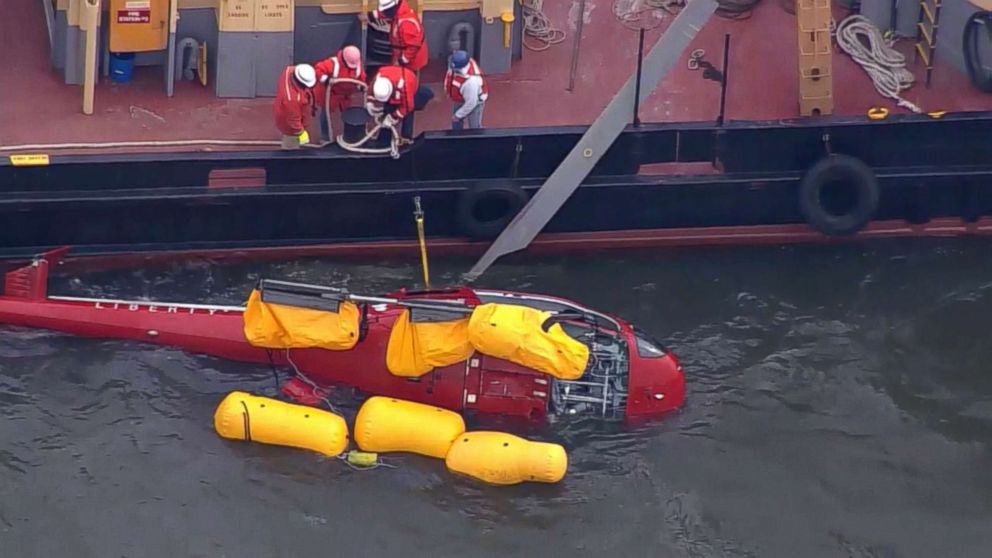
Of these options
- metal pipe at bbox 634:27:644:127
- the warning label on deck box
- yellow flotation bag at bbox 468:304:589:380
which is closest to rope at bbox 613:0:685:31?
metal pipe at bbox 634:27:644:127

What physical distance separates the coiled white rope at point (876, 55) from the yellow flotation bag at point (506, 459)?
451 cm

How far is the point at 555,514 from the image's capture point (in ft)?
37.5

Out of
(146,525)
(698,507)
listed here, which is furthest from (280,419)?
(698,507)

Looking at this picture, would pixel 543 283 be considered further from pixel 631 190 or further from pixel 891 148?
pixel 891 148

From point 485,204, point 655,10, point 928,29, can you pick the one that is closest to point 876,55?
point 928,29

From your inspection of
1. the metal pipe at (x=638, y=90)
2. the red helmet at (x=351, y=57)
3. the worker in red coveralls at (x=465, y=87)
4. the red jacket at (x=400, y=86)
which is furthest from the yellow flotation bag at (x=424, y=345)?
the metal pipe at (x=638, y=90)

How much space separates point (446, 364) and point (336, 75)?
99.7 inches

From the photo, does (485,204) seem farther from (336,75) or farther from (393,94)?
(336,75)

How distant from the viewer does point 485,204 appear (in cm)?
1300

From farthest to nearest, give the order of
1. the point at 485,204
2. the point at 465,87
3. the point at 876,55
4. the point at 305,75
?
the point at 876,55 < the point at 485,204 < the point at 465,87 < the point at 305,75

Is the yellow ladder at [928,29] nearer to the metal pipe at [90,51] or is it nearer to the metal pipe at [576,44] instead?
the metal pipe at [576,44]

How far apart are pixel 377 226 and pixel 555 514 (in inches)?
122

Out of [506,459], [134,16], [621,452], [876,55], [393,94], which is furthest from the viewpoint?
[876,55]

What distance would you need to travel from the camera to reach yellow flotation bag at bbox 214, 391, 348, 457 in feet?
37.9
